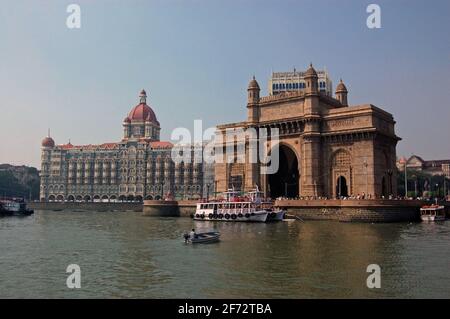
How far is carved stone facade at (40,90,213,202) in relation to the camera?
128 m

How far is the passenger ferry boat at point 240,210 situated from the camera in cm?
5208

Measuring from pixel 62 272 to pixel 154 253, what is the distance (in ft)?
21.9

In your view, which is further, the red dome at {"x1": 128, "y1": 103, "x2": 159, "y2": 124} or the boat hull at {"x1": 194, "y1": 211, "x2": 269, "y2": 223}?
the red dome at {"x1": 128, "y1": 103, "x2": 159, "y2": 124}

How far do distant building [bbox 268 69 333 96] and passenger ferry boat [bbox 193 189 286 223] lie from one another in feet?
239

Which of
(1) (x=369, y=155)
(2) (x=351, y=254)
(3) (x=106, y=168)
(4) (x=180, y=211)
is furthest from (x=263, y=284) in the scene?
(3) (x=106, y=168)

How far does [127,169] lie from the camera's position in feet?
430

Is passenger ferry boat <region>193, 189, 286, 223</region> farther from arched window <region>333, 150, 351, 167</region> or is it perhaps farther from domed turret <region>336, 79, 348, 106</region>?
domed turret <region>336, 79, 348, 106</region>

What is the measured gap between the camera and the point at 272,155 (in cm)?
6406

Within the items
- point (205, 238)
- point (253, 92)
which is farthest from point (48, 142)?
point (205, 238)

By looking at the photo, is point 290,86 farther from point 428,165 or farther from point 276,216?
point 276,216

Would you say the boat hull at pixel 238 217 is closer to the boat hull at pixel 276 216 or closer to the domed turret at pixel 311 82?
the boat hull at pixel 276 216

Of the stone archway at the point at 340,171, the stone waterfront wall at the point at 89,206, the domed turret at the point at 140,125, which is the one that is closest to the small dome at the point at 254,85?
the stone archway at the point at 340,171

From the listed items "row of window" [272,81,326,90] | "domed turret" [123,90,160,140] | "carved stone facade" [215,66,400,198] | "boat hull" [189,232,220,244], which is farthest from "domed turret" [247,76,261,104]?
"domed turret" [123,90,160,140]
